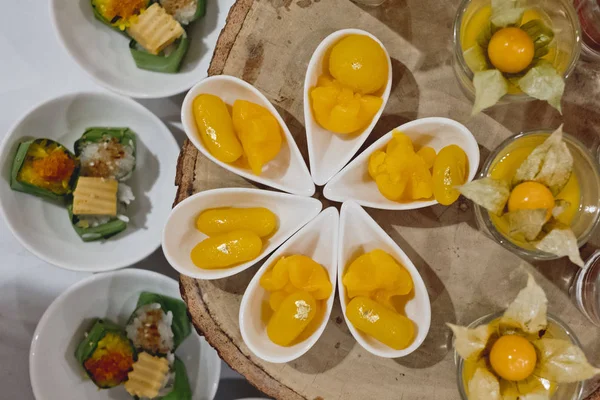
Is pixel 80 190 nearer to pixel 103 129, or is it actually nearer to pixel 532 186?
pixel 103 129

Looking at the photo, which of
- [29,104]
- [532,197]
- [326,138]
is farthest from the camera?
[29,104]

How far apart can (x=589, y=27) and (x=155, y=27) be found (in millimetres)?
1387

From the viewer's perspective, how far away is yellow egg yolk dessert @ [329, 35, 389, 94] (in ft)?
4.69

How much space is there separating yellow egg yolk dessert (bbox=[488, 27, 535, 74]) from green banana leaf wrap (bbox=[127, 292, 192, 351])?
4.39 feet

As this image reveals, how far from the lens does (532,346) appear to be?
140cm

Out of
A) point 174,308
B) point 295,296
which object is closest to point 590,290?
point 295,296

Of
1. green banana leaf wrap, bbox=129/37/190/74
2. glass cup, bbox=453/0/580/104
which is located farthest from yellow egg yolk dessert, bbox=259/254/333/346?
green banana leaf wrap, bbox=129/37/190/74

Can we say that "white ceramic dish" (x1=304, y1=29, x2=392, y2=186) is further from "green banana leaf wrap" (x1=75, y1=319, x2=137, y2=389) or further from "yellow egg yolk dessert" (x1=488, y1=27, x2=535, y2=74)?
"green banana leaf wrap" (x1=75, y1=319, x2=137, y2=389)

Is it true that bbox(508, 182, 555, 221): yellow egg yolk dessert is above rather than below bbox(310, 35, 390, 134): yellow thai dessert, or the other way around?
below

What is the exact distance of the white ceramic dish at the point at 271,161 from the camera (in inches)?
58.6

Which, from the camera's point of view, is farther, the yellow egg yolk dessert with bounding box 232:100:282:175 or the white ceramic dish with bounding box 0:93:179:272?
the white ceramic dish with bounding box 0:93:179:272

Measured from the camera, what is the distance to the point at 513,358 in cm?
136

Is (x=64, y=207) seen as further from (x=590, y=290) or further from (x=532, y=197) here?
(x=590, y=290)

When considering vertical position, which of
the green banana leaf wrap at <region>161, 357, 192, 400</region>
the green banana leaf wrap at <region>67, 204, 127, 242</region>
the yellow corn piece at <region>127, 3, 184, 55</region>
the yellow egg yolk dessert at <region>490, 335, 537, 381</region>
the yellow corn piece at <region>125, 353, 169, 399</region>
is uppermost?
the yellow corn piece at <region>127, 3, 184, 55</region>
